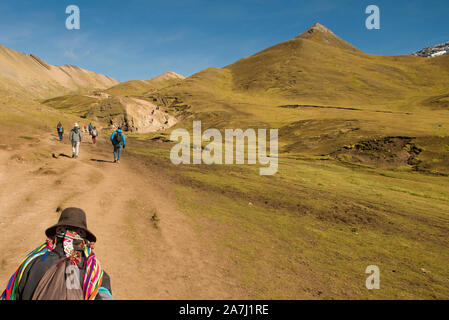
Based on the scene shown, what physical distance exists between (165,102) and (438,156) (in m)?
56.8

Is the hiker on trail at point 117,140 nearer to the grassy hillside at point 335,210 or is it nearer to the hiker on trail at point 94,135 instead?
the grassy hillside at point 335,210

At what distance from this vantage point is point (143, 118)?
4150 cm

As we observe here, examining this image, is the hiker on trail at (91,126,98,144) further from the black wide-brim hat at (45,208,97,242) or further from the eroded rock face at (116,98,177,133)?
the black wide-brim hat at (45,208,97,242)

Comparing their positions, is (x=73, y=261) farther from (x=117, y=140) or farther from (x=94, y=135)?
(x=94, y=135)

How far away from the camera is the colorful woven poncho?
110 inches

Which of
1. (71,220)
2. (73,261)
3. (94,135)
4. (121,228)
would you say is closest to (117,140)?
(94,135)

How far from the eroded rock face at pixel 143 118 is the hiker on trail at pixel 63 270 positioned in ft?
123

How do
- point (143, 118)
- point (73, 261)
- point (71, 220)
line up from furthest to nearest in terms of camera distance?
point (143, 118), point (71, 220), point (73, 261)

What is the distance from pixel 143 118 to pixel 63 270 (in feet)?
134

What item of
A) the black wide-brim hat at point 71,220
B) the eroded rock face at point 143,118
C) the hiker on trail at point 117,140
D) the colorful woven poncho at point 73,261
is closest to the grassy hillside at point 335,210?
the hiker on trail at point 117,140

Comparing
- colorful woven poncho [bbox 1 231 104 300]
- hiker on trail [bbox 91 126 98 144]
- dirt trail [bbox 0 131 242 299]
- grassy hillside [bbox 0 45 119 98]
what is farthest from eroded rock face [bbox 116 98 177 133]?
grassy hillside [bbox 0 45 119 98]
